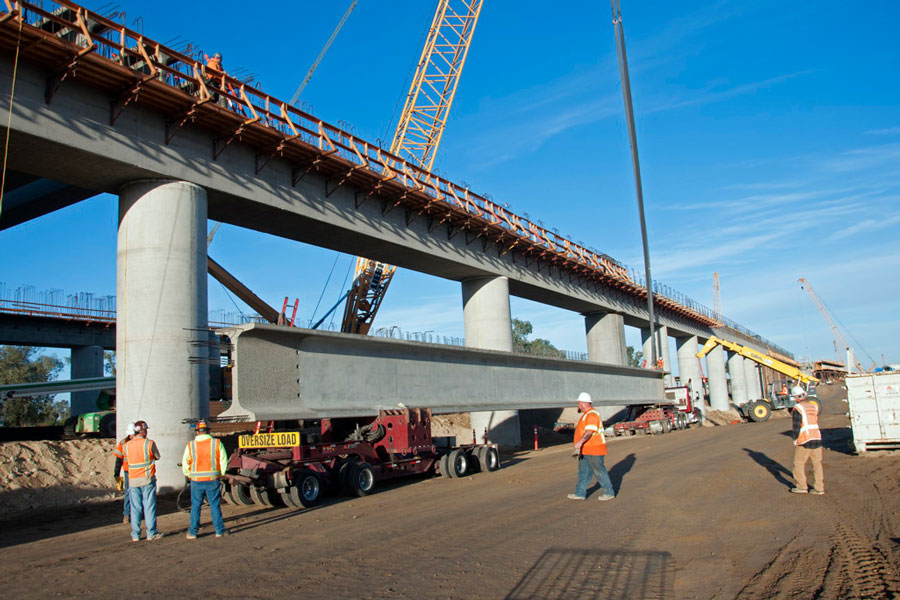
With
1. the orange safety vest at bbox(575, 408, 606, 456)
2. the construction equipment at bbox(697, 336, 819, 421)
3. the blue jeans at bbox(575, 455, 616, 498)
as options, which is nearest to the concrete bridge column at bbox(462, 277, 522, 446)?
the blue jeans at bbox(575, 455, 616, 498)

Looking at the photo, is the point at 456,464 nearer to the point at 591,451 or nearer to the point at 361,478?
the point at 361,478

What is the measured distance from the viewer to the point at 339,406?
1647 cm

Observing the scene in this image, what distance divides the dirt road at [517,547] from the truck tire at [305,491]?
10.5 inches

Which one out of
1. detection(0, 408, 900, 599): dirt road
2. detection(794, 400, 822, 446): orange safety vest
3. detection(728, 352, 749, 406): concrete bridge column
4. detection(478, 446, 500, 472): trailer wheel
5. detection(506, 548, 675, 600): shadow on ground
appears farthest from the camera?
detection(728, 352, 749, 406): concrete bridge column

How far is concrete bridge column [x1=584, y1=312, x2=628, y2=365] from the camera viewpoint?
143 feet

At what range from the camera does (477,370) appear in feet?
74.3

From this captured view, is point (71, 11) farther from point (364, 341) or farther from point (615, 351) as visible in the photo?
point (615, 351)

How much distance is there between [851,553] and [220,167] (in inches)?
702

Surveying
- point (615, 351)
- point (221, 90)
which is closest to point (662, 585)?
point (221, 90)

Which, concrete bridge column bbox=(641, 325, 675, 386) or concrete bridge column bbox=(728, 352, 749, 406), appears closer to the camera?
concrete bridge column bbox=(641, 325, 675, 386)

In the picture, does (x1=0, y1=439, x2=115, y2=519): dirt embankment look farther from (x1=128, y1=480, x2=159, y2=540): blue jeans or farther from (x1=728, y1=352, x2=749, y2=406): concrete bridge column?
(x1=728, y1=352, x2=749, y2=406): concrete bridge column

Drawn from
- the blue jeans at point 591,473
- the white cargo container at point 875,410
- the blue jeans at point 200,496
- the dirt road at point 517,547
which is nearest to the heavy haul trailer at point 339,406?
the dirt road at point 517,547

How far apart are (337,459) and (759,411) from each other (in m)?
35.7

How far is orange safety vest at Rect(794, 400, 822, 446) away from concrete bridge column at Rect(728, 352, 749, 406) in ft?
221
